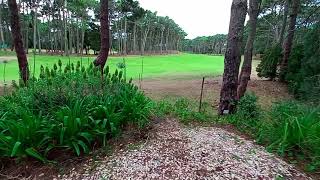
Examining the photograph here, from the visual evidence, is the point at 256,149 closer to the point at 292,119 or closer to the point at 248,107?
the point at 292,119

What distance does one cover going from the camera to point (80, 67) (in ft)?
14.3

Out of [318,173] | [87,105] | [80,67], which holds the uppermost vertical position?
[80,67]

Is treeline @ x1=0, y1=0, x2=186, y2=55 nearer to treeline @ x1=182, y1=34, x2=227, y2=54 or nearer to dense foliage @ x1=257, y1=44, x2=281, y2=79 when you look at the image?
dense foliage @ x1=257, y1=44, x2=281, y2=79

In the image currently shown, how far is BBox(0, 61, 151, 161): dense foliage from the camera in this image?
9.57ft

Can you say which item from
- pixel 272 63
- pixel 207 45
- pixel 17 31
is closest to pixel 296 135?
pixel 17 31

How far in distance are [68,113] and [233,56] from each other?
114 inches

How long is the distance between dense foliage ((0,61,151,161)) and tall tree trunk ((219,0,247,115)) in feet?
4.92

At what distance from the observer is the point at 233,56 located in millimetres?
4750

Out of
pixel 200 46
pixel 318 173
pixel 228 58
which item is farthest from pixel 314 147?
pixel 200 46

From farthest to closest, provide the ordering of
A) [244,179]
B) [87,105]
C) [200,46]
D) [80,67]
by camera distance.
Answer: [200,46], [80,67], [87,105], [244,179]

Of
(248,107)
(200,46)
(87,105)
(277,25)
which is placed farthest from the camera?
(200,46)

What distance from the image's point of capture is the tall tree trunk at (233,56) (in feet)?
15.1

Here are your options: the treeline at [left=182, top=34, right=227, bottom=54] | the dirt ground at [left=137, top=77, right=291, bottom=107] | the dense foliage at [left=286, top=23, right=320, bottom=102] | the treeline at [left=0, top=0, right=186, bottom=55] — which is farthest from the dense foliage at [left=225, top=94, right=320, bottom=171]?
the treeline at [left=182, top=34, right=227, bottom=54]

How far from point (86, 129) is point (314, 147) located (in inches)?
100.0
